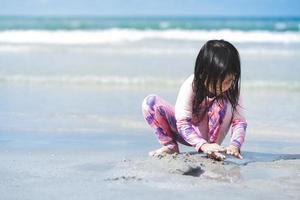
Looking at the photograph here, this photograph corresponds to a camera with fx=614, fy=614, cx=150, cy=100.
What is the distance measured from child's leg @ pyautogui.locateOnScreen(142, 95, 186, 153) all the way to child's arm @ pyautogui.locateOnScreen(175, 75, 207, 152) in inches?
7.6

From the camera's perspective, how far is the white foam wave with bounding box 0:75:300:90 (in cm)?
732

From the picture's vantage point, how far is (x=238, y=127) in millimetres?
3426

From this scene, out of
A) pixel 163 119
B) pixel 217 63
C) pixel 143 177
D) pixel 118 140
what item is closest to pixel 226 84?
pixel 217 63

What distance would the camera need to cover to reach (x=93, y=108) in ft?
18.5

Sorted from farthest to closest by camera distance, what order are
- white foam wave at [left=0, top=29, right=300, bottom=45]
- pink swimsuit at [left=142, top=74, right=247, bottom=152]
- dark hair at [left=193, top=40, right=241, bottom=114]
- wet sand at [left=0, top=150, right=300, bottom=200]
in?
white foam wave at [left=0, top=29, right=300, bottom=45]
pink swimsuit at [left=142, top=74, right=247, bottom=152]
dark hair at [left=193, top=40, right=241, bottom=114]
wet sand at [left=0, top=150, right=300, bottom=200]

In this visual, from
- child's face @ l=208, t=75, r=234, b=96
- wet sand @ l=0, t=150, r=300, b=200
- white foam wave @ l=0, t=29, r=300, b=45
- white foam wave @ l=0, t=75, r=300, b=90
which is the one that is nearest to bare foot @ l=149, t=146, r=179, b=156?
wet sand @ l=0, t=150, r=300, b=200

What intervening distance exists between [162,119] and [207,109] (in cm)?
28

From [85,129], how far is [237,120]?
4.92 ft

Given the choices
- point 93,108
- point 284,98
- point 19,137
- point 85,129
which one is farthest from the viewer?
point 284,98

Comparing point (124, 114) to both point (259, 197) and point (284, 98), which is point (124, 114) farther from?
point (259, 197)

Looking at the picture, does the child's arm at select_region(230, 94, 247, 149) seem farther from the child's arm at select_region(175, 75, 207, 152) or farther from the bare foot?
the bare foot

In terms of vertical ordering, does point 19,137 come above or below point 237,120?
below

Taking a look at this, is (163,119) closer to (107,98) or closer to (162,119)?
(162,119)

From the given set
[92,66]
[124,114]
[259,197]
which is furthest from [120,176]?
[92,66]
